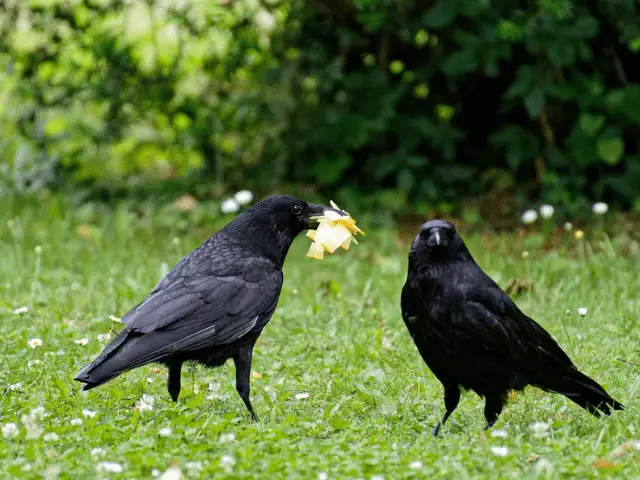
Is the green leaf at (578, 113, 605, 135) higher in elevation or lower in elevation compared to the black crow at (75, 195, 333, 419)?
lower

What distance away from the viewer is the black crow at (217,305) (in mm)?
4402

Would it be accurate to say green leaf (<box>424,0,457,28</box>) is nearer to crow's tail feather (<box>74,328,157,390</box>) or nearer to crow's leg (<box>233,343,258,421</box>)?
crow's leg (<box>233,343,258,421</box>)

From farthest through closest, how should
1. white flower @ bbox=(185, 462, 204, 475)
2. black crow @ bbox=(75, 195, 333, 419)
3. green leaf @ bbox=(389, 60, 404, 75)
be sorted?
green leaf @ bbox=(389, 60, 404, 75) < black crow @ bbox=(75, 195, 333, 419) < white flower @ bbox=(185, 462, 204, 475)

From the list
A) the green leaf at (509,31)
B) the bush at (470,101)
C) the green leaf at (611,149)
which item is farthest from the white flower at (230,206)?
the green leaf at (611,149)

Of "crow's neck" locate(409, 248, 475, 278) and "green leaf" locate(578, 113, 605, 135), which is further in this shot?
"green leaf" locate(578, 113, 605, 135)

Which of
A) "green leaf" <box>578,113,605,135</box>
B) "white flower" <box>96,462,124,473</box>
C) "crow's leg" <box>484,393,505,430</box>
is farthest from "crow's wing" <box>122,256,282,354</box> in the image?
"green leaf" <box>578,113,605,135</box>

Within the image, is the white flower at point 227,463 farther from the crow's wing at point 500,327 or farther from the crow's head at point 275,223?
the crow's head at point 275,223

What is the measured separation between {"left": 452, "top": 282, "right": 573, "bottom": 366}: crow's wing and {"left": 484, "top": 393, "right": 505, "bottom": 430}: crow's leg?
165 mm

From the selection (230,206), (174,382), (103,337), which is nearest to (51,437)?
(174,382)

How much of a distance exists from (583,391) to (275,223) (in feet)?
5.36

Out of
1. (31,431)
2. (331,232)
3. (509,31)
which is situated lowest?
(31,431)

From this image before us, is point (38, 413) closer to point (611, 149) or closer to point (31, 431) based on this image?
point (31, 431)

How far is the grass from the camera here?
3.74m

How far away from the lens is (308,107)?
9.09 m
